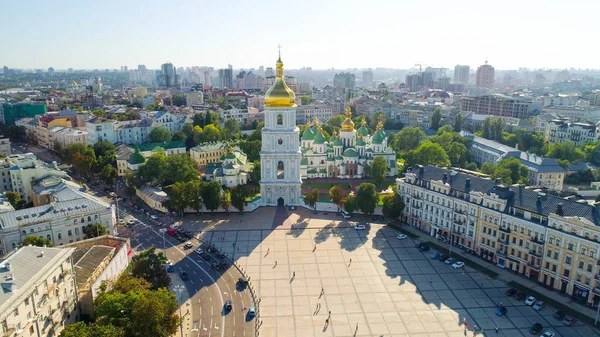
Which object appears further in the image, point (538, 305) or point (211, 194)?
point (211, 194)

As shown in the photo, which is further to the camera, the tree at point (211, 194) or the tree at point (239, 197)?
the tree at point (239, 197)

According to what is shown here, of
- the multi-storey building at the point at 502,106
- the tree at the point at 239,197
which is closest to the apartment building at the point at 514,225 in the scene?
the tree at the point at 239,197

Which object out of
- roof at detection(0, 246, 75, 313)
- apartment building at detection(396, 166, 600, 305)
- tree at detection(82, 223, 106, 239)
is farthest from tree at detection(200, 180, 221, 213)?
roof at detection(0, 246, 75, 313)

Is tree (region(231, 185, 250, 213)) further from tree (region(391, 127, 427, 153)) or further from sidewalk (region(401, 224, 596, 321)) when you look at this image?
tree (region(391, 127, 427, 153))

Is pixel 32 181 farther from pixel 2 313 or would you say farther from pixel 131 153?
pixel 2 313

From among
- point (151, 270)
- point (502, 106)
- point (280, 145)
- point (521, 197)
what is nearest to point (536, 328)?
point (521, 197)

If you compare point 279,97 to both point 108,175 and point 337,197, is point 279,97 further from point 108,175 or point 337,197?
point 108,175

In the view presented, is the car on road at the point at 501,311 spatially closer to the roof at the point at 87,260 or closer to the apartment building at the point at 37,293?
the roof at the point at 87,260

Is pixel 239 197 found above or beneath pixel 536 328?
above
